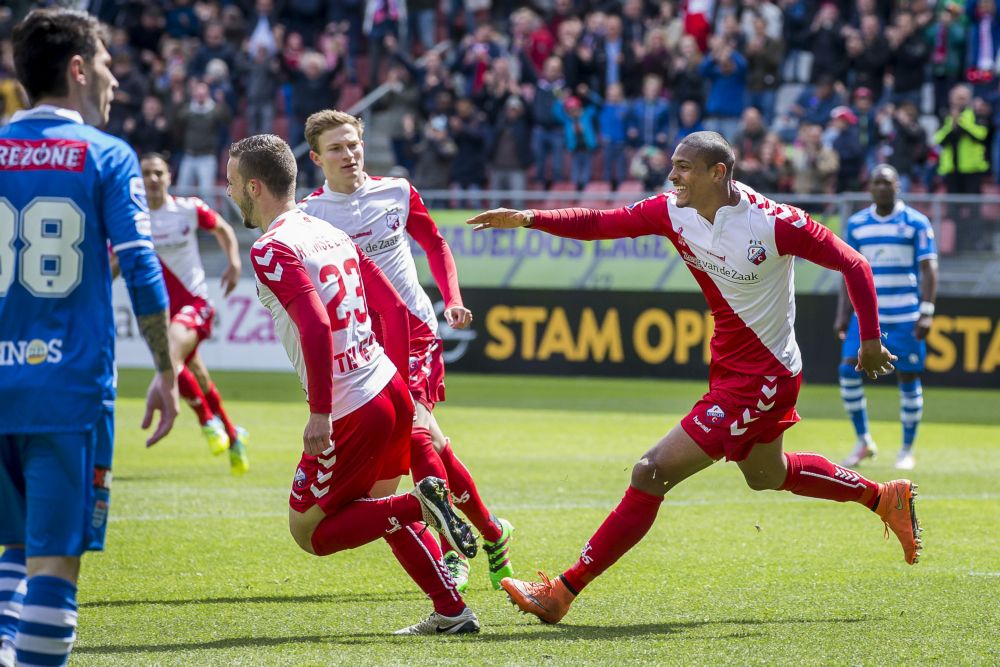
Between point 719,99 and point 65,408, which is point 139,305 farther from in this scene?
point 719,99

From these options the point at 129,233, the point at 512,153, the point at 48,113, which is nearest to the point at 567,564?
the point at 129,233

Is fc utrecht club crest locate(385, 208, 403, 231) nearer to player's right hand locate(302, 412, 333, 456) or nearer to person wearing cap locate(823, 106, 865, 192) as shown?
player's right hand locate(302, 412, 333, 456)

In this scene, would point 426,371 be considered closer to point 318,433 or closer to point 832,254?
point 318,433

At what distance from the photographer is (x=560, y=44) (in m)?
23.6

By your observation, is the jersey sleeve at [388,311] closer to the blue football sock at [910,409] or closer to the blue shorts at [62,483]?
the blue shorts at [62,483]

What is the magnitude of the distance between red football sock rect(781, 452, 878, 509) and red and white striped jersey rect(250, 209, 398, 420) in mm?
2063

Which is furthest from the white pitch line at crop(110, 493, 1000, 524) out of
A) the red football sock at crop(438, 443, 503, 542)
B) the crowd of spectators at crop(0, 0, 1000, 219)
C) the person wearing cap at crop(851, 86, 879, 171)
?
the person wearing cap at crop(851, 86, 879, 171)

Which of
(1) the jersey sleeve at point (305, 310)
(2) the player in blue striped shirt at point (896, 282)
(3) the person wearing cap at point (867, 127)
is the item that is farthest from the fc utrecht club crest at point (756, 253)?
(3) the person wearing cap at point (867, 127)

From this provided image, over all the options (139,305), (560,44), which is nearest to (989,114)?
(560,44)

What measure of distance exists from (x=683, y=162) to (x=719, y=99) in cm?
1605

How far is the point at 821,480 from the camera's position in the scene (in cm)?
666

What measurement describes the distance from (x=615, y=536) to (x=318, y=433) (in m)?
1.58

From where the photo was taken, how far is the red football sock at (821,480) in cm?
665

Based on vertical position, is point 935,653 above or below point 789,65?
below
